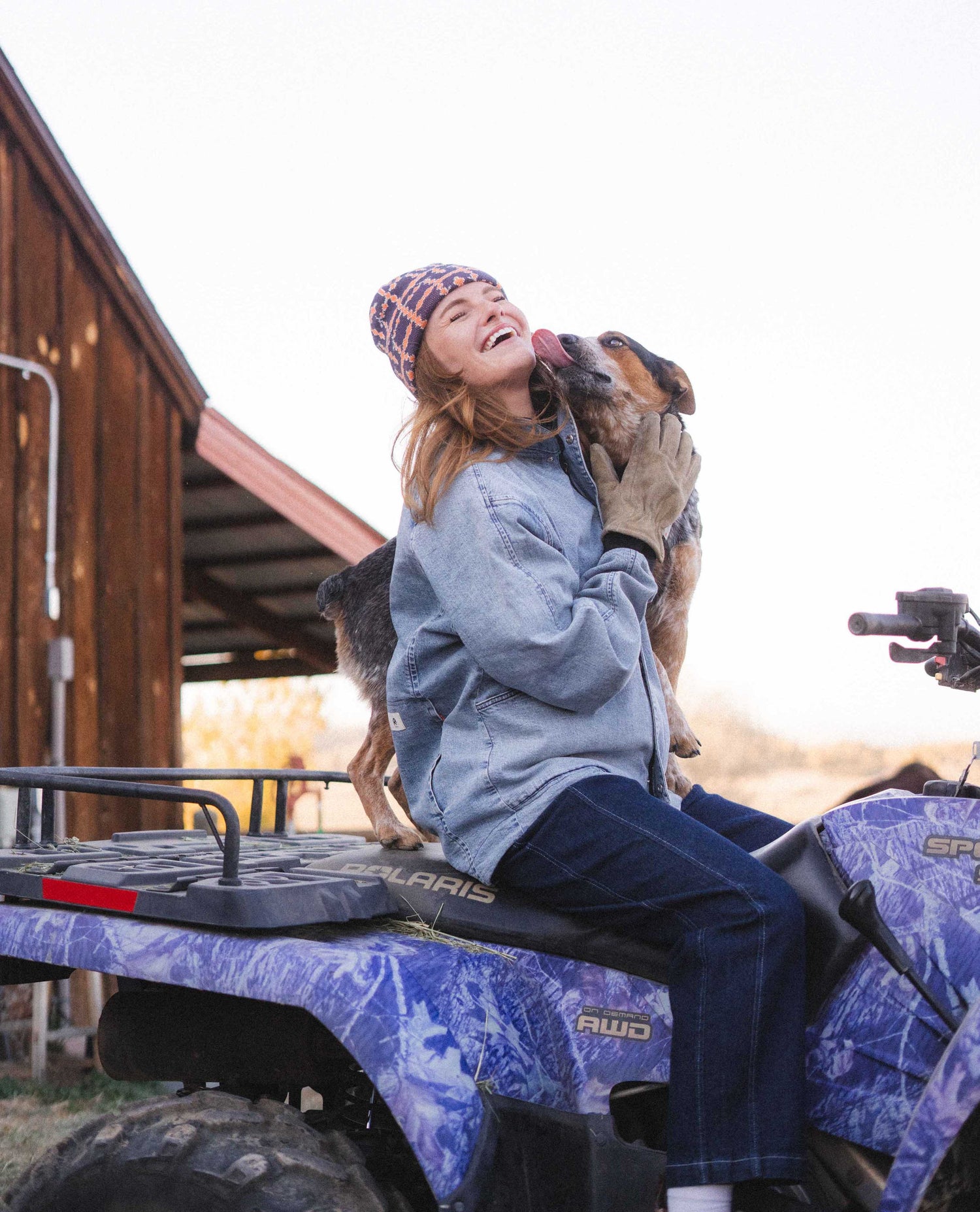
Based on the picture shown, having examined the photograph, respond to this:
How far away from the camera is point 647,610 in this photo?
3365 mm

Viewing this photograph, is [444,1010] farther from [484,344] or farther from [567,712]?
[484,344]

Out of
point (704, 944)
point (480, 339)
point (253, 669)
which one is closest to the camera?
point (704, 944)

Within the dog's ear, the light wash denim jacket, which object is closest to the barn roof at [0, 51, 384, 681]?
the dog's ear

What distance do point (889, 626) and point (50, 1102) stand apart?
5320 millimetres

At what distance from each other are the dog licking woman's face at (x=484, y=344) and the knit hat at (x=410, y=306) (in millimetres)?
21

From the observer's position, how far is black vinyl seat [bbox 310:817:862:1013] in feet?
6.61

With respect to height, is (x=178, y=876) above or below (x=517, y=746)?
below

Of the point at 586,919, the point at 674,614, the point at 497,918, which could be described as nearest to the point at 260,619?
the point at 674,614

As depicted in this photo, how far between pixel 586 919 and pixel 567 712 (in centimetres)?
37

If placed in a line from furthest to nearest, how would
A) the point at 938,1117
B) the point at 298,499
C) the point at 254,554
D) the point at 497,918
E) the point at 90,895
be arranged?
the point at 254,554
the point at 298,499
the point at 90,895
the point at 497,918
the point at 938,1117

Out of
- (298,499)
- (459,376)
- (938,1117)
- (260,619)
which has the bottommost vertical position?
(938,1117)

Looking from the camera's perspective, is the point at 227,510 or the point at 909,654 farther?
the point at 227,510

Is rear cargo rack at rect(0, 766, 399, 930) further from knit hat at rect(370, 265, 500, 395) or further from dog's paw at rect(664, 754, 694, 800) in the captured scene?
knit hat at rect(370, 265, 500, 395)

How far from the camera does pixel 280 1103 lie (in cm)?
213
